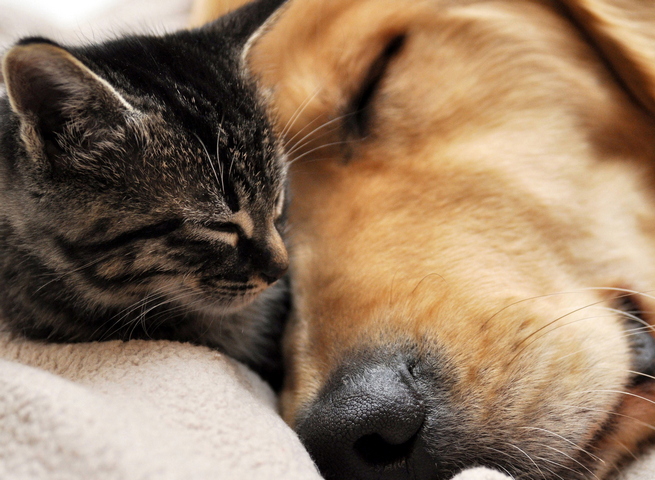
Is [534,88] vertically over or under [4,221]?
over

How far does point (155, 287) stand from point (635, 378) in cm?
91

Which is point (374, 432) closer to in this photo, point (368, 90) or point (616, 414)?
point (616, 414)

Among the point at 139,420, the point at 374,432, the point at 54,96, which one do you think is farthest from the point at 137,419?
the point at 54,96

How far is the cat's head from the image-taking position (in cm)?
89

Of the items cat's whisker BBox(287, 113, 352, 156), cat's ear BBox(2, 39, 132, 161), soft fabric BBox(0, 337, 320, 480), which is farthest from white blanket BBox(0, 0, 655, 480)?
cat's whisker BBox(287, 113, 352, 156)

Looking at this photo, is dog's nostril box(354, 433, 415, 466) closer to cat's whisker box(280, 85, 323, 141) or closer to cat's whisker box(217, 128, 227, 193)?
cat's whisker box(217, 128, 227, 193)

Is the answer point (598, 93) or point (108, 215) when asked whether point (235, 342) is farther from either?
point (598, 93)

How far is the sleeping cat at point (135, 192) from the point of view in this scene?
907mm

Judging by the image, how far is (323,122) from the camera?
1.32 meters

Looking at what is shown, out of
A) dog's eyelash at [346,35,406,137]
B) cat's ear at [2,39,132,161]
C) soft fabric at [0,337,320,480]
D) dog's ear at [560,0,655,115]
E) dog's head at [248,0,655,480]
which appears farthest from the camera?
dog's eyelash at [346,35,406,137]

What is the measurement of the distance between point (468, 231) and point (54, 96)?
2.61ft

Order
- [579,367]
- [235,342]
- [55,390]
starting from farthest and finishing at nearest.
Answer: [235,342] → [579,367] → [55,390]

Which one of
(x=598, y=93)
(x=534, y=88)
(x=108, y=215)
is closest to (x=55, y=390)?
(x=108, y=215)

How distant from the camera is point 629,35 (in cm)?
121
